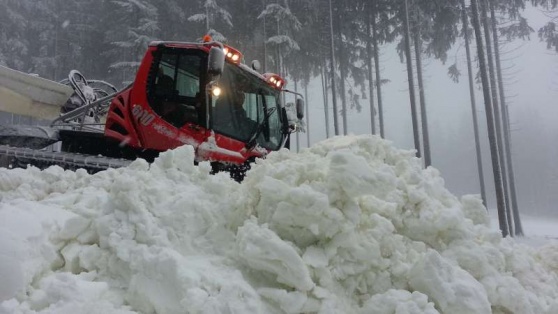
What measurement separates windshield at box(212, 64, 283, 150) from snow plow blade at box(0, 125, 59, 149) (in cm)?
324

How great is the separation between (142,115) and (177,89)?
711 mm

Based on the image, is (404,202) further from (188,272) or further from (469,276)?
(188,272)

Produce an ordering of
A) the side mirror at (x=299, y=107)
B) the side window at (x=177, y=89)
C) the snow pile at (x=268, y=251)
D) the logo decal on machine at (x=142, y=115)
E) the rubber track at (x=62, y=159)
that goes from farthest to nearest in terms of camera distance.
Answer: the side mirror at (x=299, y=107) < the logo decal on machine at (x=142, y=115) < the side window at (x=177, y=89) < the rubber track at (x=62, y=159) < the snow pile at (x=268, y=251)

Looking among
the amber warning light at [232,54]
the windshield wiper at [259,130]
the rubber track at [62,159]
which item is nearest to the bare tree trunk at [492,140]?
the windshield wiper at [259,130]

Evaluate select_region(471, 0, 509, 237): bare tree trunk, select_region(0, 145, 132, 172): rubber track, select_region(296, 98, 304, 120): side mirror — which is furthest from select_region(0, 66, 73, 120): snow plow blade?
select_region(471, 0, 509, 237): bare tree trunk

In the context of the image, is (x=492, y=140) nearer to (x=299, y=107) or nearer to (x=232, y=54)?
(x=299, y=107)

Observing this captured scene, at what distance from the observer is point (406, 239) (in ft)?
7.86

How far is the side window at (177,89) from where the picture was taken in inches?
219

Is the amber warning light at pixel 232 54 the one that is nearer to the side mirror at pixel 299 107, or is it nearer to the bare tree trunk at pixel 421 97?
the side mirror at pixel 299 107

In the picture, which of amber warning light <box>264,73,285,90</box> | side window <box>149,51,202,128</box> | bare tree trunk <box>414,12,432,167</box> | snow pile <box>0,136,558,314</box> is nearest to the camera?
snow pile <box>0,136,558,314</box>

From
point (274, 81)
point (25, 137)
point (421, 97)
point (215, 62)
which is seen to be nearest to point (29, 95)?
point (25, 137)

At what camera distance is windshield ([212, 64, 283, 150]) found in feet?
18.7

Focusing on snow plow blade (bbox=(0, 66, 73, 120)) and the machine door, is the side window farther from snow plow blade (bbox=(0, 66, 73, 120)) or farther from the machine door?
snow plow blade (bbox=(0, 66, 73, 120))

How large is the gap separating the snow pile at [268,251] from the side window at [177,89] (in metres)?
2.89
